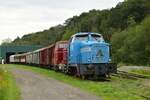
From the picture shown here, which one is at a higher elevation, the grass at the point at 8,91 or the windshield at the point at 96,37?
the windshield at the point at 96,37

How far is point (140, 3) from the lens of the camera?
11931 cm

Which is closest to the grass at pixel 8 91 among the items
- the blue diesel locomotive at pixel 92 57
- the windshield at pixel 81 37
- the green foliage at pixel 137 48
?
the blue diesel locomotive at pixel 92 57

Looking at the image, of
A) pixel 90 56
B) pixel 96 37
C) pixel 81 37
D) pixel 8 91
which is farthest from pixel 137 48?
pixel 8 91

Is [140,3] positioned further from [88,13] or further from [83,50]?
[83,50]

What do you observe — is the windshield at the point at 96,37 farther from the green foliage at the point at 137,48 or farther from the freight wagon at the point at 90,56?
the green foliage at the point at 137,48

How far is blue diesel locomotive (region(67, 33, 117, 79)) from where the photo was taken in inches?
1260

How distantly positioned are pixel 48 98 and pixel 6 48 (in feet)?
409

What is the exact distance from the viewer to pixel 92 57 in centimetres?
3256

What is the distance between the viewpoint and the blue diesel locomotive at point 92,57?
105 feet

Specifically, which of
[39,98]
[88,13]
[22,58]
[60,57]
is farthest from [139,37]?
[88,13]

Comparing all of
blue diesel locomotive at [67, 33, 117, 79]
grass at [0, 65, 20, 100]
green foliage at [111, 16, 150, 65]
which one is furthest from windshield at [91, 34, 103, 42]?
green foliage at [111, 16, 150, 65]

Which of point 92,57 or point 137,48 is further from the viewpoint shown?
point 137,48

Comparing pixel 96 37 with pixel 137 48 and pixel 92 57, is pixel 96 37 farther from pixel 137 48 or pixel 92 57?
pixel 137 48

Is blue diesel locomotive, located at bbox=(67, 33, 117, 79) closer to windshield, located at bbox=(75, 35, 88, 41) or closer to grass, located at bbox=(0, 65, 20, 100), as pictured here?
windshield, located at bbox=(75, 35, 88, 41)
